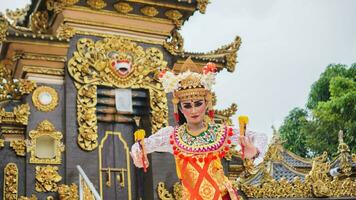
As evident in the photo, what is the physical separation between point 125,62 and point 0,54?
2.18 metres

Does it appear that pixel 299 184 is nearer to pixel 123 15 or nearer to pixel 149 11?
pixel 149 11

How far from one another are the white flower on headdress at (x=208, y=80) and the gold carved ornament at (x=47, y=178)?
3.45 metres

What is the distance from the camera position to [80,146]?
8.57 m

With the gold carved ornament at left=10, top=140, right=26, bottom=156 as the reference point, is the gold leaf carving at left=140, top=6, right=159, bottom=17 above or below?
above

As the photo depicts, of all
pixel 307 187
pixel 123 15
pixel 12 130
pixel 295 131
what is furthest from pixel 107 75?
pixel 295 131

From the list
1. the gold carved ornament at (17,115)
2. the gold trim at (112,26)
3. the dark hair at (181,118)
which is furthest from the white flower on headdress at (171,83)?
the gold trim at (112,26)

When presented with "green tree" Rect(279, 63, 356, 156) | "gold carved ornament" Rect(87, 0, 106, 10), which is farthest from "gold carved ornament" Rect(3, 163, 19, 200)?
"green tree" Rect(279, 63, 356, 156)

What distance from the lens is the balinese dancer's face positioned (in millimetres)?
5879

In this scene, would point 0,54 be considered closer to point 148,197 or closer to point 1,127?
point 1,127

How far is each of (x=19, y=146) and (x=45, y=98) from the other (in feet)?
3.04

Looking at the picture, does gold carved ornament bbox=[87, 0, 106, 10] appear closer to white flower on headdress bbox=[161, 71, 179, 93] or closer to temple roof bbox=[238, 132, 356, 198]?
white flower on headdress bbox=[161, 71, 179, 93]

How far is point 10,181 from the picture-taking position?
800 cm

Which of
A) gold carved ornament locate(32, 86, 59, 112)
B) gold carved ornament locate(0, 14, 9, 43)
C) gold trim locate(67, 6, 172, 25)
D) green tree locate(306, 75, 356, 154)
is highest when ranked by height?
green tree locate(306, 75, 356, 154)

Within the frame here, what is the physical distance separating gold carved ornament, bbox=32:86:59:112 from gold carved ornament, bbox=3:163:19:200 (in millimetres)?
1056
